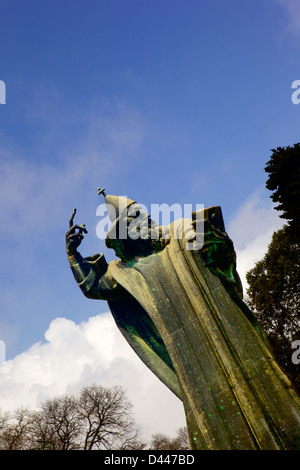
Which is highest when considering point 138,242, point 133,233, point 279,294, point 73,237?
point 279,294

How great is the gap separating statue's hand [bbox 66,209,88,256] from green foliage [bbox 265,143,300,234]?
30.8ft

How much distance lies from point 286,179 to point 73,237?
10.1 meters

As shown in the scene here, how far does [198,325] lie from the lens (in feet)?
14.0

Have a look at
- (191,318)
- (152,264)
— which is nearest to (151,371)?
(191,318)

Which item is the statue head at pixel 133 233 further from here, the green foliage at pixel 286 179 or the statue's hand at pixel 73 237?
the green foliage at pixel 286 179

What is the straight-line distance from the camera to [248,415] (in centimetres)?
349

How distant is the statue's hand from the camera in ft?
18.7

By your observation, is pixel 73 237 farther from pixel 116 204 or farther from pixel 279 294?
pixel 279 294

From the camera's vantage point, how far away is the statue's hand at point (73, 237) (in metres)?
5.71

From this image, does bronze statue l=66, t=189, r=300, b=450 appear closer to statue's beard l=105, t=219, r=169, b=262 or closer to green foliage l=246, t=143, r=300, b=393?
statue's beard l=105, t=219, r=169, b=262

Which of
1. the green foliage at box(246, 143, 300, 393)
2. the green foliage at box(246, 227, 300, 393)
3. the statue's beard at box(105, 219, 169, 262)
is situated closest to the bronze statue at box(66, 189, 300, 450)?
the statue's beard at box(105, 219, 169, 262)

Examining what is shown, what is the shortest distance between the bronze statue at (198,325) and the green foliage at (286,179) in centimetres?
879

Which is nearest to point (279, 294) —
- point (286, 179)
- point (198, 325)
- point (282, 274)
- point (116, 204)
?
point (282, 274)
